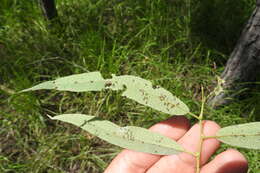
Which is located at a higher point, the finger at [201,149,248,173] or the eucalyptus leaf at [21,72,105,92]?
the eucalyptus leaf at [21,72,105,92]

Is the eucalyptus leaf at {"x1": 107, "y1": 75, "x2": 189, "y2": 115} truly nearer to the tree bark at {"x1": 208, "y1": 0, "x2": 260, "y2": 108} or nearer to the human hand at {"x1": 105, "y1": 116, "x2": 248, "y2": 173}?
the human hand at {"x1": 105, "y1": 116, "x2": 248, "y2": 173}

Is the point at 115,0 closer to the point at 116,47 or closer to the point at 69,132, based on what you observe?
the point at 116,47

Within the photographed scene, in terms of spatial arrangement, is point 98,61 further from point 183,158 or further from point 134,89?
point 183,158

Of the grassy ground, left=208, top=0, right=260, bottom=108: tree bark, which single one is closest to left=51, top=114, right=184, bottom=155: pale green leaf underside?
left=208, top=0, right=260, bottom=108: tree bark

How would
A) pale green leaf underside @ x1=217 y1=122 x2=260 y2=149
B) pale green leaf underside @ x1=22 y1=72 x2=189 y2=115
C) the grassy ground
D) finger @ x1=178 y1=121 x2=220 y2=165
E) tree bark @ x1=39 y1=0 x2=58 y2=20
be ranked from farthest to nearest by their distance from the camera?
tree bark @ x1=39 y1=0 x2=58 y2=20 → the grassy ground → finger @ x1=178 y1=121 x2=220 y2=165 → pale green leaf underside @ x1=22 y1=72 x2=189 y2=115 → pale green leaf underside @ x1=217 y1=122 x2=260 y2=149

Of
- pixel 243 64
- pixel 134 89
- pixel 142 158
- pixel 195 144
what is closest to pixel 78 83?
pixel 134 89

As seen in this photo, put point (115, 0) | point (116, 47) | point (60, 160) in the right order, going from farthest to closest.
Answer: point (115, 0)
point (116, 47)
point (60, 160)

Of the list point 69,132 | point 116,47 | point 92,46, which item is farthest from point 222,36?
point 69,132
